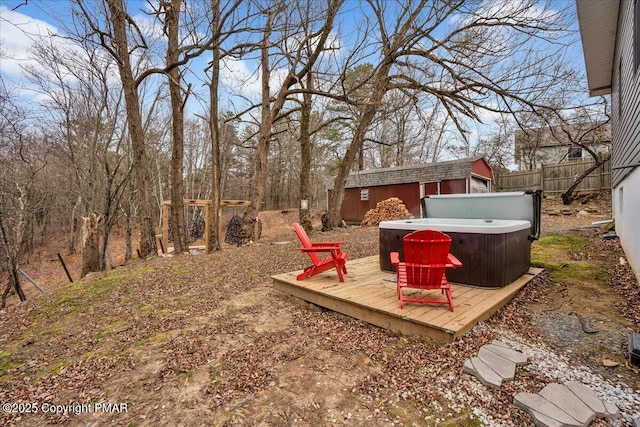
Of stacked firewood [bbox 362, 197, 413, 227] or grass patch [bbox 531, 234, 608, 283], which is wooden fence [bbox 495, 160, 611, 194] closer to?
stacked firewood [bbox 362, 197, 413, 227]

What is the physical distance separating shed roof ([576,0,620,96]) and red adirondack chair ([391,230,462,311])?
517 cm

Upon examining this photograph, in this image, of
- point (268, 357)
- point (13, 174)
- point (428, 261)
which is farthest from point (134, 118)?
point (428, 261)

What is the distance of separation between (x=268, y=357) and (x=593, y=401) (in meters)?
2.09

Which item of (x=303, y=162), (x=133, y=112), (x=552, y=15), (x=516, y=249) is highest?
(x=552, y=15)

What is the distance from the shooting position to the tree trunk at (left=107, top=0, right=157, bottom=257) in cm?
595

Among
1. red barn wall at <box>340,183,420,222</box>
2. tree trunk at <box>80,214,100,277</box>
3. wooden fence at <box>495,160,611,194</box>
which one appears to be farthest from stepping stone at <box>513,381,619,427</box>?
wooden fence at <box>495,160,611,194</box>

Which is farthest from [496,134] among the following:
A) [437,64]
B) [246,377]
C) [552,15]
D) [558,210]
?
[246,377]

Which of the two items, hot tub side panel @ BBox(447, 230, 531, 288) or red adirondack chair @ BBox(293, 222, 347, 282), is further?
red adirondack chair @ BBox(293, 222, 347, 282)

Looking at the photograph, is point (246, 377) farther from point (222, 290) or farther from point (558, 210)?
point (558, 210)

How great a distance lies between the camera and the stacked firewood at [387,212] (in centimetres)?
1318

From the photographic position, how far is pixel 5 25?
4020 mm

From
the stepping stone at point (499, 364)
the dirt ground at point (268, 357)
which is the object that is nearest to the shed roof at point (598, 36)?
the dirt ground at point (268, 357)

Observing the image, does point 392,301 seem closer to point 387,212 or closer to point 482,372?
point 482,372

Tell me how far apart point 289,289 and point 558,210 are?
12437 millimetres
